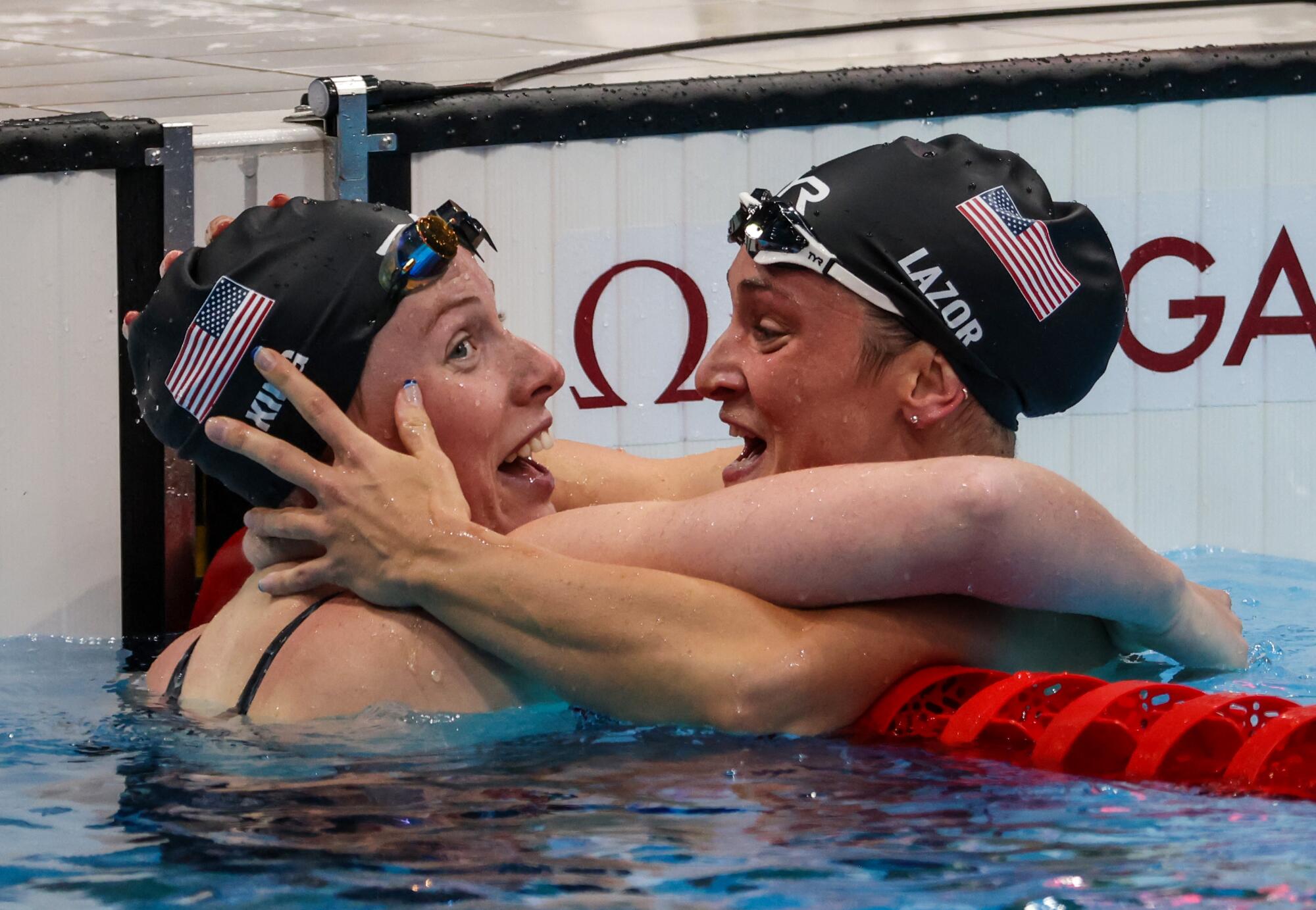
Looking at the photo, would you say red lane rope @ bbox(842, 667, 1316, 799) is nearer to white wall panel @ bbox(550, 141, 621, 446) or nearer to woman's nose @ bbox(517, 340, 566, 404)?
woman's nose @ bbox(517, 340, 566, 404)

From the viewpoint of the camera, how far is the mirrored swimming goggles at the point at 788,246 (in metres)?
3.26

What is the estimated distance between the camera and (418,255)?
3.12 meters

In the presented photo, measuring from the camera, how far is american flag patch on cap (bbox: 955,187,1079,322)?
127 inches

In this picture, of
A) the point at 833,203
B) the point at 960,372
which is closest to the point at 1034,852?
the point at 960,372

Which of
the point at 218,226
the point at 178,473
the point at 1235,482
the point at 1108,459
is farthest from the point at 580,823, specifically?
the point at 1235,482

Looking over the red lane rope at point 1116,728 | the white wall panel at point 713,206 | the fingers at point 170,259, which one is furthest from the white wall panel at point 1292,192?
the fingers at point 170,259

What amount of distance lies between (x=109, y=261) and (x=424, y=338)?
4.98ft

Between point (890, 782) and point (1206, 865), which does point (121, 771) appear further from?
point (1206, 865)

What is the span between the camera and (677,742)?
2.96 m

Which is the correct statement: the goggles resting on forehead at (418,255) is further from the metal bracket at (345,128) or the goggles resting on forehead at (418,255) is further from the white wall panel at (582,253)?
the white wall panel at (582,253)

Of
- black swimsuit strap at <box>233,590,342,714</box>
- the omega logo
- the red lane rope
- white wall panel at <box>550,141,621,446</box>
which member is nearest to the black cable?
white wall panel at <box>550,141,621,446</box>

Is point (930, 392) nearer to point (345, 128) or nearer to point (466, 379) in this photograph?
point (466, 379)

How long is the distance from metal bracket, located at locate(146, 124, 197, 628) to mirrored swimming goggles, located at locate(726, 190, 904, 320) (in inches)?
63.5

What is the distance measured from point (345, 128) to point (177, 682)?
1709 millimetres
